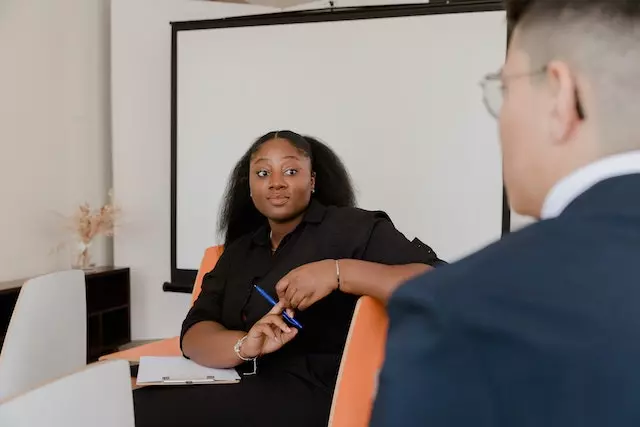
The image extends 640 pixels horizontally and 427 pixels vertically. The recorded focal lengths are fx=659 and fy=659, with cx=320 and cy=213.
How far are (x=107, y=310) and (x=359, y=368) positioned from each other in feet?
7.46

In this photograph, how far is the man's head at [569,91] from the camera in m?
0.58

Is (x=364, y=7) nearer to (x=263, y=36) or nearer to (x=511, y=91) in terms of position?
(x=263, y=36)

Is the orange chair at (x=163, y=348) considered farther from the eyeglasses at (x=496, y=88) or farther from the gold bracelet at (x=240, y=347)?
the eyeglasses at (x=496, y=88)

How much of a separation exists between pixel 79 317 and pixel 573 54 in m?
1.58

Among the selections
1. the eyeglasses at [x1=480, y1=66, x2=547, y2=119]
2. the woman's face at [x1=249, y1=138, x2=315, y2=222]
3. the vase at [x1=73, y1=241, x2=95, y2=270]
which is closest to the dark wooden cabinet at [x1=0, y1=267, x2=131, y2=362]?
the vase at [x1=73, y1=241, x2=95, y2=270]

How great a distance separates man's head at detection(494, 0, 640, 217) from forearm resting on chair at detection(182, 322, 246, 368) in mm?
1213

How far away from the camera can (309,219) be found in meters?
1.89

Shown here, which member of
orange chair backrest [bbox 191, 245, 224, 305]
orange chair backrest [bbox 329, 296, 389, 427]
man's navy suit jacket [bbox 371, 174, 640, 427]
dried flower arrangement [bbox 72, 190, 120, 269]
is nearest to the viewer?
man's navy suit jacket [bbox 371, 174, 640, 427]

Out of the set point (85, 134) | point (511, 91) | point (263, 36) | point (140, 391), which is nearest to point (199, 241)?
point (85, 134)

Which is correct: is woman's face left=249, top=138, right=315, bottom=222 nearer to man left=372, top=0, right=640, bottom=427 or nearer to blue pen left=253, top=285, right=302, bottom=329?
blue pen left=253, top=285, right=302, bottom=329

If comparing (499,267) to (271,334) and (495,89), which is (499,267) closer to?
(495,89)

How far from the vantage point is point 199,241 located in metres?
3.30

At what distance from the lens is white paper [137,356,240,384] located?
172cm

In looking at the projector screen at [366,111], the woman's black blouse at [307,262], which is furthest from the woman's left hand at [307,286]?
the projector screen at [366,111]
